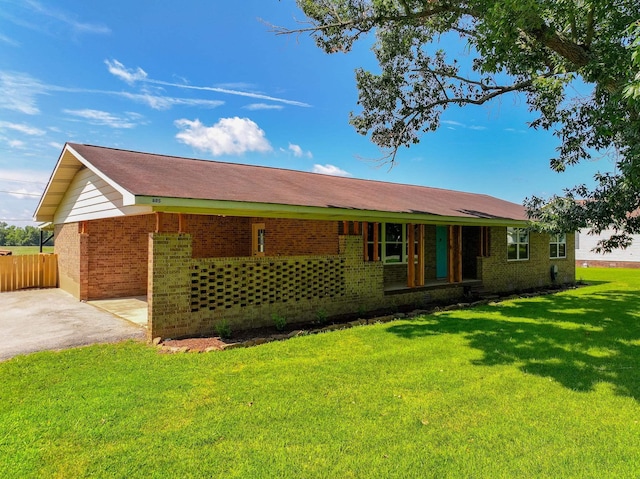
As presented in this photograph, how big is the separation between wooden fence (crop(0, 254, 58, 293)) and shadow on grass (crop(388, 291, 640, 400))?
14.1 m

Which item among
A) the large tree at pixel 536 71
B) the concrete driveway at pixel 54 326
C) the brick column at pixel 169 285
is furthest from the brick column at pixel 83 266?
the large tree at pixel 536 71

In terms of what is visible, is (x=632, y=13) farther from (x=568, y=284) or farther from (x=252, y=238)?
(x=568, y=284)

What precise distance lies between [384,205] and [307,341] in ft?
17.5

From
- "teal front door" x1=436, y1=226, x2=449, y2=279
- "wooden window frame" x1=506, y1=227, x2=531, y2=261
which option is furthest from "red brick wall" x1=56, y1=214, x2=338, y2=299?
"wooden window frame" x1=506, y1=227, x2=531, y2=261

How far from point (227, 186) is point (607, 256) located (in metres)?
32.0

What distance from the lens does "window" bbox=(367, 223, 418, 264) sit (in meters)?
12.8

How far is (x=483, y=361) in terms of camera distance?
235 inches

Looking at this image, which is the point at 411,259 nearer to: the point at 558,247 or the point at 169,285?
the point at 169,285

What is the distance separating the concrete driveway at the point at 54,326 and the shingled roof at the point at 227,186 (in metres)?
2.89

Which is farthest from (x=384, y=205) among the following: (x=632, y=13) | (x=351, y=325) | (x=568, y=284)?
(x=568, y=284)

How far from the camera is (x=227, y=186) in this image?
8.86 meters

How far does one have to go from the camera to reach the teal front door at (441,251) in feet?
49.2

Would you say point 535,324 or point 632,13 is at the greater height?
point 632,13

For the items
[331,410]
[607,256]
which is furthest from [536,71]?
[607,256]
